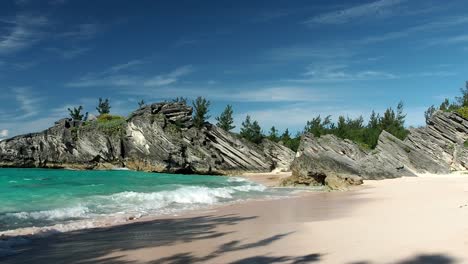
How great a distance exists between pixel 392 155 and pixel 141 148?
115 feet

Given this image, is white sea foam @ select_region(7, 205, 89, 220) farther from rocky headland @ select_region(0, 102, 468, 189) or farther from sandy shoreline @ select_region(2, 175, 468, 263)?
rocky headland @ select_region(0, 102, 468, 189)

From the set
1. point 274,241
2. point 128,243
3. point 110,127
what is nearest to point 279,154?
point 110,127

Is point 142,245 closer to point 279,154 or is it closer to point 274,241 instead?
point 274,241

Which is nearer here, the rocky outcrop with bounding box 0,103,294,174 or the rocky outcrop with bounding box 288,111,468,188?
the rocky outcrop with bounding box 288,111,468,188

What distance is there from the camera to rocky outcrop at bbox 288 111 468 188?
29.2 m

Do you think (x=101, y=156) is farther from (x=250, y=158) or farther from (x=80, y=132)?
(x=250, y=158)

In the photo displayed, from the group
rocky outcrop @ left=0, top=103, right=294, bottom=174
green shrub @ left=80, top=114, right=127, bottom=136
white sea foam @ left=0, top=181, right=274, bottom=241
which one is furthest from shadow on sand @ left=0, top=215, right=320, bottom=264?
green shrub @ left=80, top=114, right=127, bottom=136

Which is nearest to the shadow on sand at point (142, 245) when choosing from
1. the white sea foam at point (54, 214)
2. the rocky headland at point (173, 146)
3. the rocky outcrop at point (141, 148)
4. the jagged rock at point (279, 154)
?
the white sea foam at point (54, 214)

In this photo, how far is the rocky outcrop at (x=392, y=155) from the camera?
96.0 feet

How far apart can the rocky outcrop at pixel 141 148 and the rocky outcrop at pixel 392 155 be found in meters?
12.1

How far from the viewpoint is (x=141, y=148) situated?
185ft

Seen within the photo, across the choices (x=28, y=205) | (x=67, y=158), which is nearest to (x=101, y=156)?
(x=67, y=158)

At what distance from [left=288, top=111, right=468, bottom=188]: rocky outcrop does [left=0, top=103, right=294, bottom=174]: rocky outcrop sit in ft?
39.8

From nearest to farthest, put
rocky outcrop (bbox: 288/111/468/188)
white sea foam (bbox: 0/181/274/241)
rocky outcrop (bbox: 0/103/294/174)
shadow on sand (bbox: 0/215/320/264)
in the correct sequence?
shadow on sand (bbox: 0/215/320/264)
white sea foam (bbox: 0/181/274/241)
rocky outcrop (bbox: 288/111/468/188)
rocky outcrop (bbox: 0/103/294/174)
